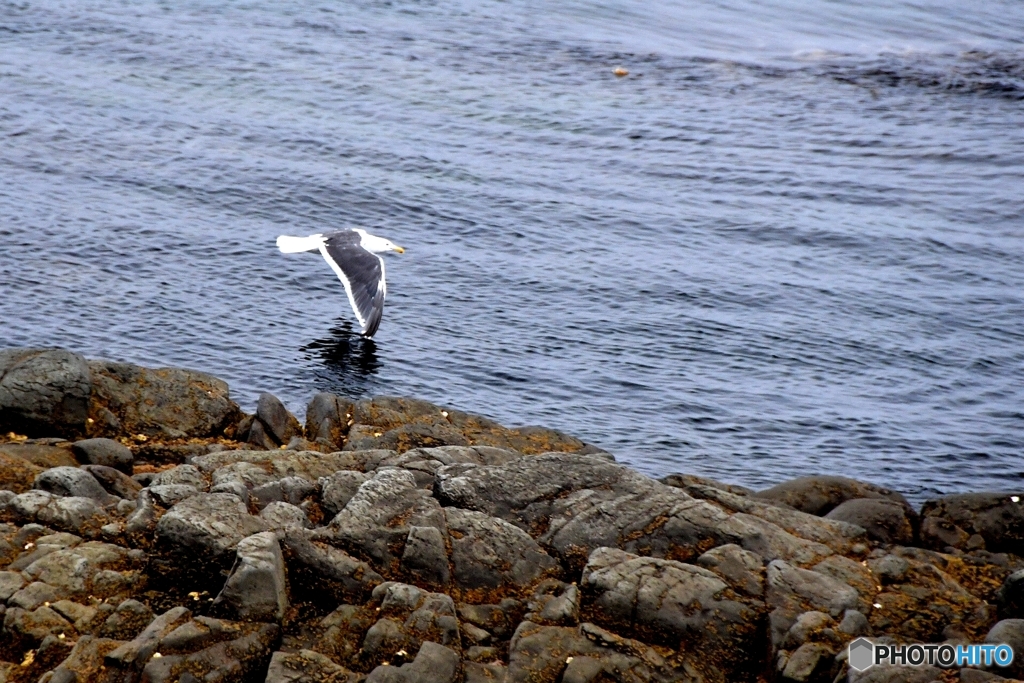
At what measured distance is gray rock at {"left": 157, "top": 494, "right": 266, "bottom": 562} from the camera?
10.4m

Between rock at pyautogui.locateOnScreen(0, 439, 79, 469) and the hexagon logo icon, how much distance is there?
8.57 m

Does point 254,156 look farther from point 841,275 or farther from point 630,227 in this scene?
point 841,275

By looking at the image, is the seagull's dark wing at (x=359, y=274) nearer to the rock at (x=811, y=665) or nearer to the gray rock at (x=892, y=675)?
the rock at (x=811, y=665)

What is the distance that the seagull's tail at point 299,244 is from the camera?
23500 millimetres

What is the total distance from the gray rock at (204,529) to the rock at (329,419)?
4.26 m

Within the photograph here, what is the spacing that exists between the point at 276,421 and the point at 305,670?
6356 millimetres

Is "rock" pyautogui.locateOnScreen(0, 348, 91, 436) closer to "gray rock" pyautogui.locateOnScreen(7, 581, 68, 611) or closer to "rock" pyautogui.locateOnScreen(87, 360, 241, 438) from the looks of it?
"rock" pyautogui.locateOnScreen(87, 360, 241, 438)

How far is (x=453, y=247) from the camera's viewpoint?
27.0 metres

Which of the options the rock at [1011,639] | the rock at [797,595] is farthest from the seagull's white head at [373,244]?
the rock at [1011,639]

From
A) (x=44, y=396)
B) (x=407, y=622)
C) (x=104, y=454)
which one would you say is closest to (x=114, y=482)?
(x=104, y=454)

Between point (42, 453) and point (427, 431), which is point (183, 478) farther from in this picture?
point (427, 431)

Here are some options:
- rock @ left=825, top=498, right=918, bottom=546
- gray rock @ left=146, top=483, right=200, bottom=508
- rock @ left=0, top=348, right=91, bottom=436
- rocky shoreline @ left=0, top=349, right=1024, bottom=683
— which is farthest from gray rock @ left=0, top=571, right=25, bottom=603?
rock @ left=825, top=498, right=918, bottom=546

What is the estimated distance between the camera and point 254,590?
999cm

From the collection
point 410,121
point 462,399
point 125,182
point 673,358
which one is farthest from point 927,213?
point 125,182
